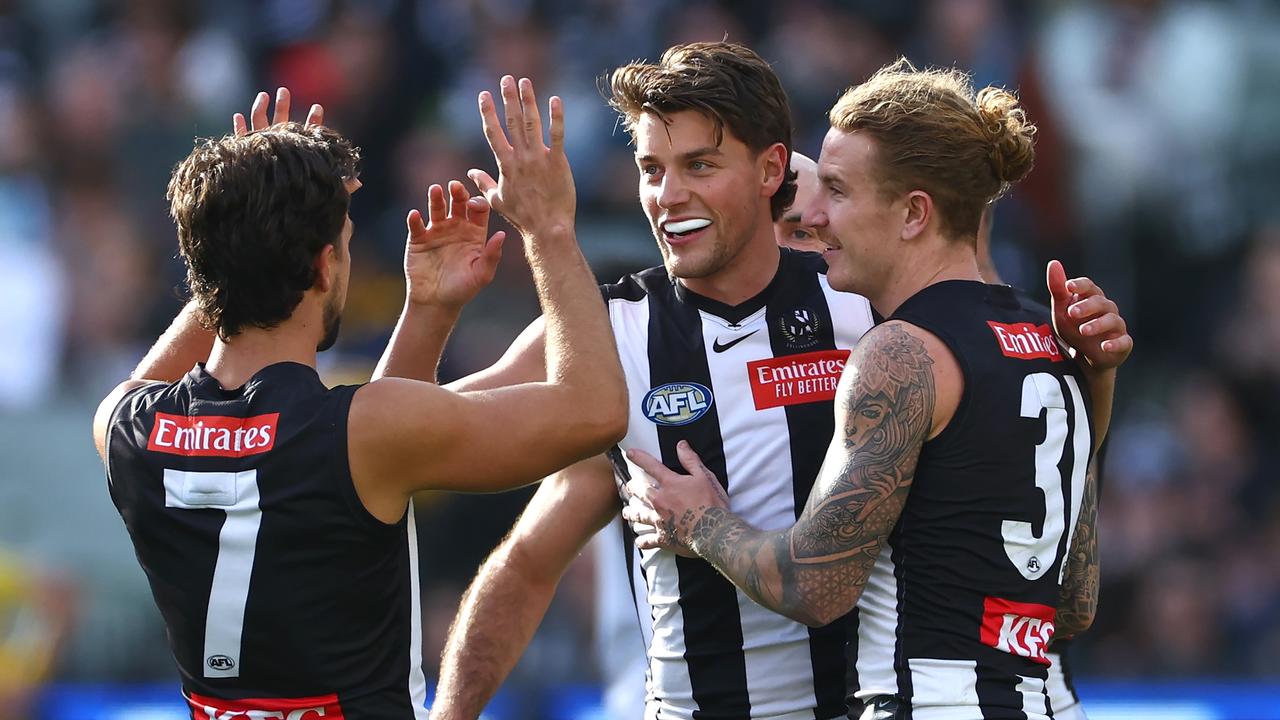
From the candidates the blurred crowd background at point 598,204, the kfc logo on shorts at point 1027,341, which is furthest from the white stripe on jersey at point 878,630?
the blurred crowd background at point 598,204

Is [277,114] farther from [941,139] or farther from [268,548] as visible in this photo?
[941,139]

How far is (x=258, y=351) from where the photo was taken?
338 centimetres

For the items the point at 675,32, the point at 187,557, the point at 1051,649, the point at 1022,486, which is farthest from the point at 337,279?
the point at 675,32

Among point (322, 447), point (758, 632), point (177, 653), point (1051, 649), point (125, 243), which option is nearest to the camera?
point (322, 447)

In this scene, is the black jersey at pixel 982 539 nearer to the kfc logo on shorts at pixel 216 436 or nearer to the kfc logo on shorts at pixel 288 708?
the kfc logo on shorts at pixel 288 708

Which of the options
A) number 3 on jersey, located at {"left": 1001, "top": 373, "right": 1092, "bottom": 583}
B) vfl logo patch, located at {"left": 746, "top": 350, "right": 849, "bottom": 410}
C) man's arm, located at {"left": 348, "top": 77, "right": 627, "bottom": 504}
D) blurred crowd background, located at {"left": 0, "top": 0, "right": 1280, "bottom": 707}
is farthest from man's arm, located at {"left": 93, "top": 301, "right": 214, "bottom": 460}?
blurred crowd background, located at {"left": 0, "top": 0, "right": 1280, "bottom": 707}

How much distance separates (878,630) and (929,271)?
0.85m

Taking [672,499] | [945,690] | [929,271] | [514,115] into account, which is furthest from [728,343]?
[945,690]

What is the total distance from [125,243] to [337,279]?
6.70 meters

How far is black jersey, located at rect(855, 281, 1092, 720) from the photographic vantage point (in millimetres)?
3359

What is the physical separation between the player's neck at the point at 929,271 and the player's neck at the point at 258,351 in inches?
54.0

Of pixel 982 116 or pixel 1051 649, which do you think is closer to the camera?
pixel 982 116

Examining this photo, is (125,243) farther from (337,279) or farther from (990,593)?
(990,593)

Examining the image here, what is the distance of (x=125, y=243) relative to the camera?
31.5 feet
